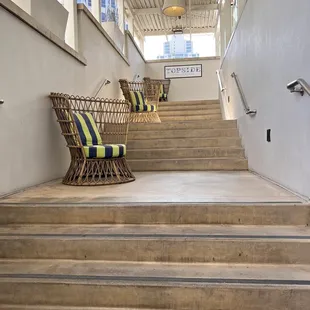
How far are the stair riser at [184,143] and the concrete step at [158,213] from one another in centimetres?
226

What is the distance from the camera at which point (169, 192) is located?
2.35m

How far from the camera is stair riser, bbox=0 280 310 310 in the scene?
1.35 m

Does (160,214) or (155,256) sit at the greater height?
(160,214)

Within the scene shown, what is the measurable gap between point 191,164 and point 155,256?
2212mm

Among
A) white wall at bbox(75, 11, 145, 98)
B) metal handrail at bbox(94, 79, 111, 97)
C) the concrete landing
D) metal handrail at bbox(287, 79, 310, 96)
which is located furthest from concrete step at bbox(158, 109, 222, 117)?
metal handrail at bbox(287, 79, 310, 96)

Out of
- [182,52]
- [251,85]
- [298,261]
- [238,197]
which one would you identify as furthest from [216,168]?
[182,52]

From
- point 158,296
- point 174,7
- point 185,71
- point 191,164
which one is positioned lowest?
point 158,296

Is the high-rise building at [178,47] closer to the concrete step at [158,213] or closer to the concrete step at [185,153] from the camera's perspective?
the concrete step at [185,153]

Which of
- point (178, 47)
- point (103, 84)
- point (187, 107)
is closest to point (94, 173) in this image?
point (103, 84)

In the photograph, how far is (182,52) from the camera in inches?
386

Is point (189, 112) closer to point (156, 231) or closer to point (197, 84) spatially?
point (197, 84)

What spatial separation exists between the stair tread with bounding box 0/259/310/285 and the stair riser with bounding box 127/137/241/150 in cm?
261

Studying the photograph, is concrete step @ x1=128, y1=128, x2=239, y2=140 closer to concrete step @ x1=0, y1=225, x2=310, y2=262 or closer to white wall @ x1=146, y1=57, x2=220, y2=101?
concrete step @ x1=0, y1=225, x2=310, y2=262

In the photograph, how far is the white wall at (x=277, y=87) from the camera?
199cm
